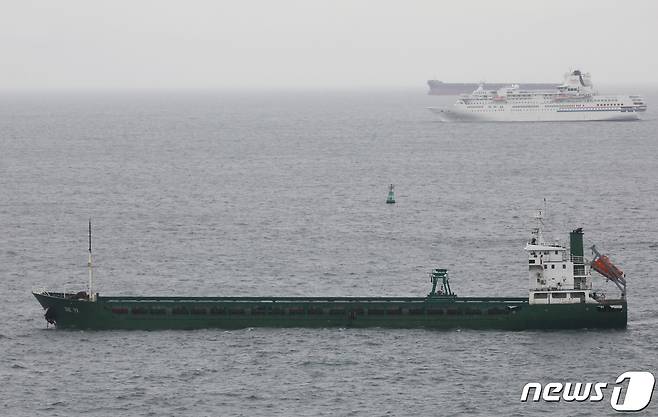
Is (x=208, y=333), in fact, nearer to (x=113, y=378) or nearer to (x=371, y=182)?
(x=113, y=378)

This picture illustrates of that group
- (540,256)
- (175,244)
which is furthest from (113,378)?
(175,244)

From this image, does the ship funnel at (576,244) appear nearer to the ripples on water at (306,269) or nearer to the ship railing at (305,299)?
the ship railing at (305,299)

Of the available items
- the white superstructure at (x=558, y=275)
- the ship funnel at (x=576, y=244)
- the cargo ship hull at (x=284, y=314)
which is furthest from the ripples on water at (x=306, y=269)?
the ship funnel at (x=576, y=244)

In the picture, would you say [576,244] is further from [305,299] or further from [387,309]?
[305,299]

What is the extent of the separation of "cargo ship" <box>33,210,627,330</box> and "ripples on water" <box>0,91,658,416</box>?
3.75 ft

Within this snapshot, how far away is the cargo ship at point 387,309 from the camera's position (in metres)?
79.2

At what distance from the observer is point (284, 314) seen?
265 feet

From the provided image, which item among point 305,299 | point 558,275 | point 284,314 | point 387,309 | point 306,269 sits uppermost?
point 558,275

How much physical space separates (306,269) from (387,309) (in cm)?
2200

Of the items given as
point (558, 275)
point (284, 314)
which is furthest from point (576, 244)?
point (284, 314)

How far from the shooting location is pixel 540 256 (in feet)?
261

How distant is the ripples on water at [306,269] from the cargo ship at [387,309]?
1.14 metres

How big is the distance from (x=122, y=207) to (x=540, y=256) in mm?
71393

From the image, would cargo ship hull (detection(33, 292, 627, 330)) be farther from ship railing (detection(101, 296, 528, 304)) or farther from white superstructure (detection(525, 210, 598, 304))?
white superstructure (detection(525, 210, 598, 304))
